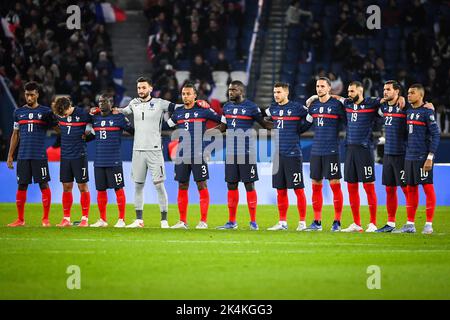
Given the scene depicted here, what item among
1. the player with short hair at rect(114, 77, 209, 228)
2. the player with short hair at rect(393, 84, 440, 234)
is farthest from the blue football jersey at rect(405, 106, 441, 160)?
the player with short hair at rect(114, 77, 209, 228)

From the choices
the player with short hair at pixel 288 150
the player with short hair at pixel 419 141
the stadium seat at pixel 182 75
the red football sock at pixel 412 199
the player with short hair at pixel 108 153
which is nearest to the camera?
the player with short hair at pixel 419 141

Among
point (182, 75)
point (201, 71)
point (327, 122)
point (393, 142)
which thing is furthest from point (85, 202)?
point (182, 75)

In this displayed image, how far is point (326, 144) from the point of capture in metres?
15.8

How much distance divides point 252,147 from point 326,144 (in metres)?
1.09

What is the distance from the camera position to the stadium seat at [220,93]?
26891mm

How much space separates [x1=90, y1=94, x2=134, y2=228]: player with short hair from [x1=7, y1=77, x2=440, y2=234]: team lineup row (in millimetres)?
15

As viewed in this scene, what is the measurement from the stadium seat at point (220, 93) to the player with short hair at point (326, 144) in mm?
11108

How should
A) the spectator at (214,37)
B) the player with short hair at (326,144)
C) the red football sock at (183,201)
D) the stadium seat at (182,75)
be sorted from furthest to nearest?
1. the spectator at (214,37)
2. the stadium seat at (182,75)
3. the red football sock at (183,201)
4. the player with short hair at (326,144)

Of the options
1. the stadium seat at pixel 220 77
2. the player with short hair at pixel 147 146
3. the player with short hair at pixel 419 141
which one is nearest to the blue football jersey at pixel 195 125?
the player with short hair at pixel 147 146

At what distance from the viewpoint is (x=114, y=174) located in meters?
16.3

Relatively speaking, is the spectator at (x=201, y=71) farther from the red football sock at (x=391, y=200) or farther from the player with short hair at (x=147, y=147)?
the red football sock at (x=391, y=200)

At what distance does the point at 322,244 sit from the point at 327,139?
245 cm

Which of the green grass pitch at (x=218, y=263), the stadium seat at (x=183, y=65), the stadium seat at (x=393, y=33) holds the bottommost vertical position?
the green grass pitch at (x=218, y=263)
